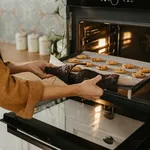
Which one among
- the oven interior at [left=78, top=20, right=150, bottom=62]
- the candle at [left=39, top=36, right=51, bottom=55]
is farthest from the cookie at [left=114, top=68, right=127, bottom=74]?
the candle at [left=39, top=36, right=51, bottom=55]

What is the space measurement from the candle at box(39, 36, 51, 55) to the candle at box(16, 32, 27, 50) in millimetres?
195

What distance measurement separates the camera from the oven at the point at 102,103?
1.04 m

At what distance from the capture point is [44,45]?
6.77ft

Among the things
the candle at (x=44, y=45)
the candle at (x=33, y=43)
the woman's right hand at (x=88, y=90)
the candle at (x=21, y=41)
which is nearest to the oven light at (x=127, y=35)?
the woman's right hand at (x=88, y=90)

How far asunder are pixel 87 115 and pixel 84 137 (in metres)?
0.17

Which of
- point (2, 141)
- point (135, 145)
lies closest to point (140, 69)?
point (135, 145)

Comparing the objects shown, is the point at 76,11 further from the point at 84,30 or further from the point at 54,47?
the point at 54,47

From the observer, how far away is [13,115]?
1172 mm

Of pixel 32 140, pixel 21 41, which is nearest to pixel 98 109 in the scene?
→ pixel 32 140

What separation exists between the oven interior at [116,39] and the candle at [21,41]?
0.84m

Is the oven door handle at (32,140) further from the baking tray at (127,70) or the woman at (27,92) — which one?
the baking tray at (127,70)

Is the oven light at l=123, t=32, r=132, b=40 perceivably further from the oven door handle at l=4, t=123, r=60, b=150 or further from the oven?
the oven door handle at l=4, t=123, r=60, b=150

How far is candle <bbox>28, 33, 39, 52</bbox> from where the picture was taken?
214 cm

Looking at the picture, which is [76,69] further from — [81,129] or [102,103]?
[81,129]
